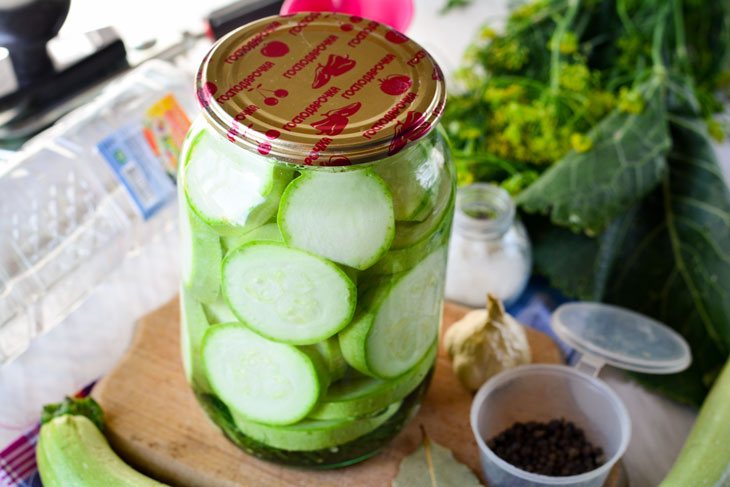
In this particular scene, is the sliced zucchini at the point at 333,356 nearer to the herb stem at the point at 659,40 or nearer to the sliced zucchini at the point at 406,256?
the sliced zucchini at the point at 406,256

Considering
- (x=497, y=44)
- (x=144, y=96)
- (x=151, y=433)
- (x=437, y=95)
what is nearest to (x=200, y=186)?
(x=437, y=95)

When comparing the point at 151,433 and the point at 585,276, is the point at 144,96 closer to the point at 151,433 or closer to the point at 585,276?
the point at 151,433

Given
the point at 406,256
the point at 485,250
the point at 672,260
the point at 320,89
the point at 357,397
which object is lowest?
the point at 672,260

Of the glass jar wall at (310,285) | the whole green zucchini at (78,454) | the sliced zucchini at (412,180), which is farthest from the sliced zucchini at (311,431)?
the sliced zucchini at (412,180)

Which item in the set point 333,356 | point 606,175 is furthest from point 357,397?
point 606,175

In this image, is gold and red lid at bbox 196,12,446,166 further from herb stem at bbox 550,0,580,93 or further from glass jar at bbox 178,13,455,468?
herb stem at bbox 550,0,580,93

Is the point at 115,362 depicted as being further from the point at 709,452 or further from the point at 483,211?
the point at 709,452
